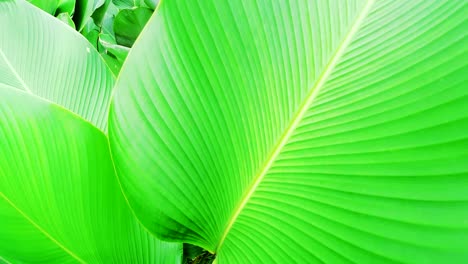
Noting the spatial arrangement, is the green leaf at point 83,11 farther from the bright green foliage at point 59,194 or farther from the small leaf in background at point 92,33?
the bright green foliage at point 59,194

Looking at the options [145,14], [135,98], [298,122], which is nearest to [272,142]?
[298,122]

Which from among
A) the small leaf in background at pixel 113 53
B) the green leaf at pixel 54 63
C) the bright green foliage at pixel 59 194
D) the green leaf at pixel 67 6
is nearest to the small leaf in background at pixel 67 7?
the green leaf at pixel 67 6

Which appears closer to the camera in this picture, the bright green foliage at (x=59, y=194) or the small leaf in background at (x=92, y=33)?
the bright green foliage at (x=59, y=194)

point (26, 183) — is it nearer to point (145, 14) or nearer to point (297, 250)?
point (297, 250)

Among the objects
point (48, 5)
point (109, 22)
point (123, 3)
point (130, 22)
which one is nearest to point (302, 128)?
point (130, 22)

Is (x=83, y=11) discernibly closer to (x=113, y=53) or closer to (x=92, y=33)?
(x=92, y=33)

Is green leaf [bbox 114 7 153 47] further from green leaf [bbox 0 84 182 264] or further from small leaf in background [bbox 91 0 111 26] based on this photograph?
green leaf [bbox 0 84 182 264]

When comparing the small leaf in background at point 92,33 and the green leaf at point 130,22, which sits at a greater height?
the green leaf at point 130,22
